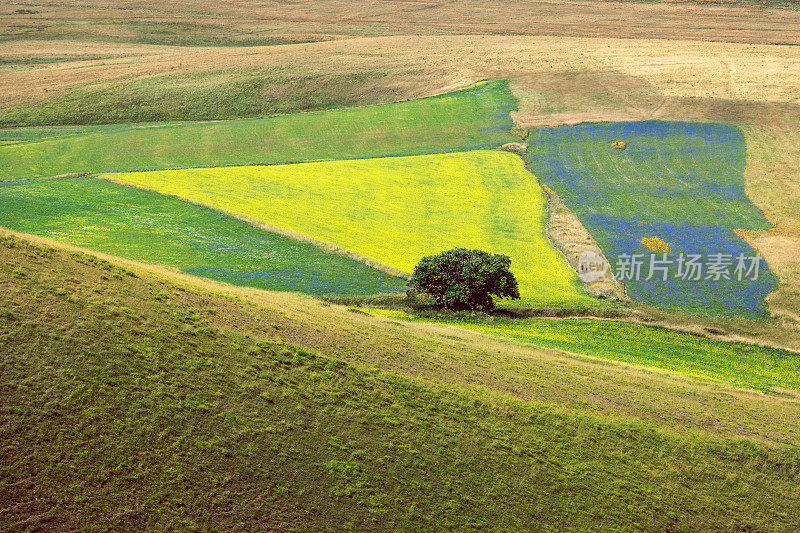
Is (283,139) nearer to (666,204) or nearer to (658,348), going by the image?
(666,204)

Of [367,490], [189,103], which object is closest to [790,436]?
[367,490]

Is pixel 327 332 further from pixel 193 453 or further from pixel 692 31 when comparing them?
pixel 692 31

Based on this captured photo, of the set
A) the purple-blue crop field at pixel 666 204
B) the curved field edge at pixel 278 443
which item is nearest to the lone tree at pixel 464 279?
the purple-blue crop field at pixel 666 204

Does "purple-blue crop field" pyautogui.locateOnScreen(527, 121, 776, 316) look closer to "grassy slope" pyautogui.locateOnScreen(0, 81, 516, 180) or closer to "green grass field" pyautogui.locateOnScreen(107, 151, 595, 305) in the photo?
"green grass field" pyautogui.locateOnScreen(107, 151, 595, 305)

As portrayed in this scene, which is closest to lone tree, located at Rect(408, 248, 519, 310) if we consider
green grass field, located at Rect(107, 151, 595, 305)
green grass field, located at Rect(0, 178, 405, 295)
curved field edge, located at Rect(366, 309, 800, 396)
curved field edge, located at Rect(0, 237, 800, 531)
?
curved field edge, located at Rect(366, 309, 800, 396)

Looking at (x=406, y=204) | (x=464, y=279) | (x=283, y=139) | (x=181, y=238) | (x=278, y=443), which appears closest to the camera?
(x=278, y=443)

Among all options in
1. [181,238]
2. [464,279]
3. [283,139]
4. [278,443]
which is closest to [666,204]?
[464,279]

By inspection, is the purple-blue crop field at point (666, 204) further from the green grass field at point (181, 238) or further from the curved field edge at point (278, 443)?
the curved field edge at point (278, 443)
